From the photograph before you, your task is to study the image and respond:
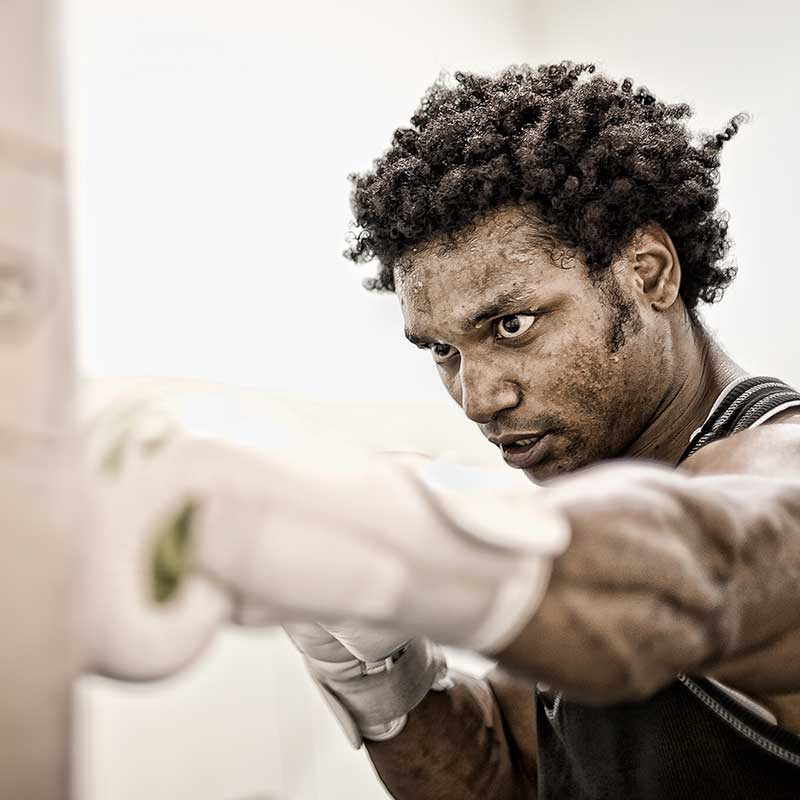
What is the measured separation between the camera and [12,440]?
0.33 meters

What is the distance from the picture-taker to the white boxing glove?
1.09 metres

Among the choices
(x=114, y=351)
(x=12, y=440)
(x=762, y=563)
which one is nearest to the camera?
(x=12, y=440)

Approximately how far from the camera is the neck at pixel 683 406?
3.64ft

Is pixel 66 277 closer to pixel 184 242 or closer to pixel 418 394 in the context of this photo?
pixel 184 242

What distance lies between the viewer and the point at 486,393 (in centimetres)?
112

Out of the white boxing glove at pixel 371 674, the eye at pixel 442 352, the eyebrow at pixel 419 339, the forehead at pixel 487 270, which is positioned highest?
the forehead at pixel 487 270

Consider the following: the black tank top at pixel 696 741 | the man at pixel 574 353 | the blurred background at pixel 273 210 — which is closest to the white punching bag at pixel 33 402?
the man at pixel 574 353

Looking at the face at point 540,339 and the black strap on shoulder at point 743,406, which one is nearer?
the black strap on shoulder at point 743,406

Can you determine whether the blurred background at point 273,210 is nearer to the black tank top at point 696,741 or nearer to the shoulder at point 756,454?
the black tank top at point 696,741

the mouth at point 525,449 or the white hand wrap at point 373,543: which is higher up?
the white hand wrap at point 373,543

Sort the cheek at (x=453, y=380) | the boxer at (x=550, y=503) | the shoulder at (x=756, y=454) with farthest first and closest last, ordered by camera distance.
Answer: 1. the cheek at (x=453, y=380)
2. the shoulder at (x=756, y=454)
3. the boxer at (x=550, y=503)

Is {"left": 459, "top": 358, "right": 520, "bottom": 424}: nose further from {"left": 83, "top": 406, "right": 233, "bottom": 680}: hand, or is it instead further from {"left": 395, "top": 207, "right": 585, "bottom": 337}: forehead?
{"left": 83, "top": 406, "right": 233, "bottom": 680}: hand

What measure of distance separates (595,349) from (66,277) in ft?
2.70

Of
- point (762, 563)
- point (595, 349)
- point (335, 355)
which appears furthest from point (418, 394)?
point (762, 563)
